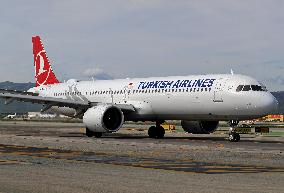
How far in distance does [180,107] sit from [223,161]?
58.4 feet

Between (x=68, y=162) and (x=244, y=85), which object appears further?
(x=244, y=85)

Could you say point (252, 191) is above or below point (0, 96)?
below

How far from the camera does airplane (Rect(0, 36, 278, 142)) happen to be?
35500 mm

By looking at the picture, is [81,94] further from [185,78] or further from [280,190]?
[280,190]

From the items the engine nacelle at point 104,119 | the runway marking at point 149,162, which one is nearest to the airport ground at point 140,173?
the runway marking at point 149,162

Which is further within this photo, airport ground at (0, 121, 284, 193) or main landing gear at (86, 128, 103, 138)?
main landing gear at (86, 128, 103, 138)

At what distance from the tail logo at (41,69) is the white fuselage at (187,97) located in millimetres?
7512

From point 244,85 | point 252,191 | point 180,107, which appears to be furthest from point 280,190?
point 180,107

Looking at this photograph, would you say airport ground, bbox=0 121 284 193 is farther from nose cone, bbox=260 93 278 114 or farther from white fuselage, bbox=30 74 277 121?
white fuselage, bbox=30 74 277 121

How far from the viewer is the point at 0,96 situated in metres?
42.5

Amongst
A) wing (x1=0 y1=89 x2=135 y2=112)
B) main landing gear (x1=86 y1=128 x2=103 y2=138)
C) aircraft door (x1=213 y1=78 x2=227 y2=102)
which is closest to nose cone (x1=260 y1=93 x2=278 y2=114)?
aircraft door (x1=213 y1=78 x2=227 y2=102)

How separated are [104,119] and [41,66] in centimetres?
1586

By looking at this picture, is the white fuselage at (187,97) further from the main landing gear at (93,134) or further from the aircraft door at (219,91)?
the main landing gear at (93,134)

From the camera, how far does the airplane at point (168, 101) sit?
3550 cm
